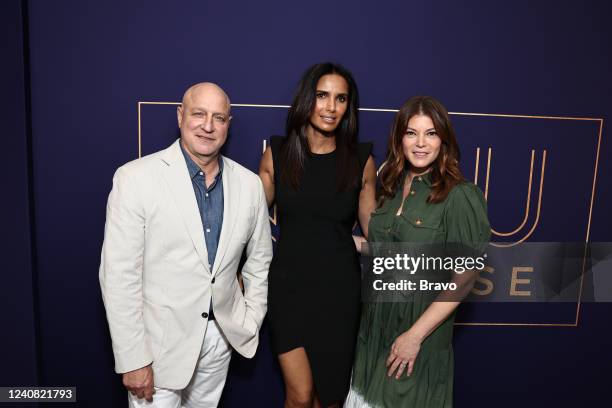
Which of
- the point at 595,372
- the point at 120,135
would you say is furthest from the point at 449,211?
the point at 595,372

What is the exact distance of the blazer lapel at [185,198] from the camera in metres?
1.85

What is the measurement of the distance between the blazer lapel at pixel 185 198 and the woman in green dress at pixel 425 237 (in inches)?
30.8

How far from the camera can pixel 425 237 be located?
6.06 feet

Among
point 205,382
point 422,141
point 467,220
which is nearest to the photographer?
point 467,220

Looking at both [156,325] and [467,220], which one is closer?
[467,220]

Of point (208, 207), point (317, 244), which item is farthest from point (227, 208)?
point (317, 244)

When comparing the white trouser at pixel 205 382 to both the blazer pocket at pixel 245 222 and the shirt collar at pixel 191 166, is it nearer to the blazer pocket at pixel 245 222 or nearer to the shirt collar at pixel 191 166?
the blazer pocket at pixel 245 222

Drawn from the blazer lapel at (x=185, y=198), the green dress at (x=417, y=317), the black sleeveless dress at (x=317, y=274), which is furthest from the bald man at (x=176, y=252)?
the green dress at (x=417, y=317)

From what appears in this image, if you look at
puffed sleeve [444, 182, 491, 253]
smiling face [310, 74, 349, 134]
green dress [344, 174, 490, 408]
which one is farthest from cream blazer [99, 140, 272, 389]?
puffed sleeve [444, 182, 491, 253]

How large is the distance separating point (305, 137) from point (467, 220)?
862 mm

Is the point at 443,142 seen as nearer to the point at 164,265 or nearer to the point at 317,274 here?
the point at 317,274

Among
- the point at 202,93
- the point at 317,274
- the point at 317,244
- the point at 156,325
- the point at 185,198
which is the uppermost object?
the point at 202,93

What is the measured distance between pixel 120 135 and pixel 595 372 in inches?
125

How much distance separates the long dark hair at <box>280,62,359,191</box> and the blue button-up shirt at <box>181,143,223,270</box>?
0.38 m
